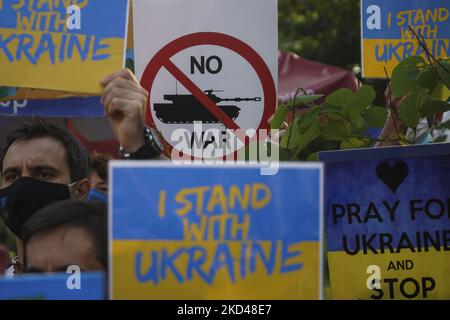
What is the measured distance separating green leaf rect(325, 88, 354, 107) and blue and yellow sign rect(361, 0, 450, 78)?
836 millimetres

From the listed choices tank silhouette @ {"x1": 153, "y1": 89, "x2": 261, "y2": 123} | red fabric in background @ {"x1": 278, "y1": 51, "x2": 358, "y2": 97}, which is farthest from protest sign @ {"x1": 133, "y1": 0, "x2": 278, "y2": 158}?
red fabric in background @ {"x1": 278, "y1": 51, "x2": 358, "y2": 97}

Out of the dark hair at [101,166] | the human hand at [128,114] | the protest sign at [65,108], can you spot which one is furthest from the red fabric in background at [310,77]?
the human hand at [128,114]

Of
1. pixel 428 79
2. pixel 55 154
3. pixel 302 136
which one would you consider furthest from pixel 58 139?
pixel 428 79

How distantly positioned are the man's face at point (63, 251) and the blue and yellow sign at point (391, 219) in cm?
71

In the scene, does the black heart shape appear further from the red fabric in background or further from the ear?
the red fabric in background

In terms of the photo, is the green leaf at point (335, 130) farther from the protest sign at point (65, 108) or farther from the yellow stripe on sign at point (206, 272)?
the protest sign at point (65, 108)

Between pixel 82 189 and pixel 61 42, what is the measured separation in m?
0.62

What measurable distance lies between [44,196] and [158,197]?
3.15 feet

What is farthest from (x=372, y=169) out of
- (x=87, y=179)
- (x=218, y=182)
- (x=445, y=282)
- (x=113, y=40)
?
(x=87, y=179)

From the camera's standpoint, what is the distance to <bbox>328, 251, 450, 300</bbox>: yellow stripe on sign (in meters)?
3.02

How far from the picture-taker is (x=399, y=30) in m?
4.32

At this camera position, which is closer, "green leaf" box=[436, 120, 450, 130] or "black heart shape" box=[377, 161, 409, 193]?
"black heart shape" box=[377, 161, 409, 193]
